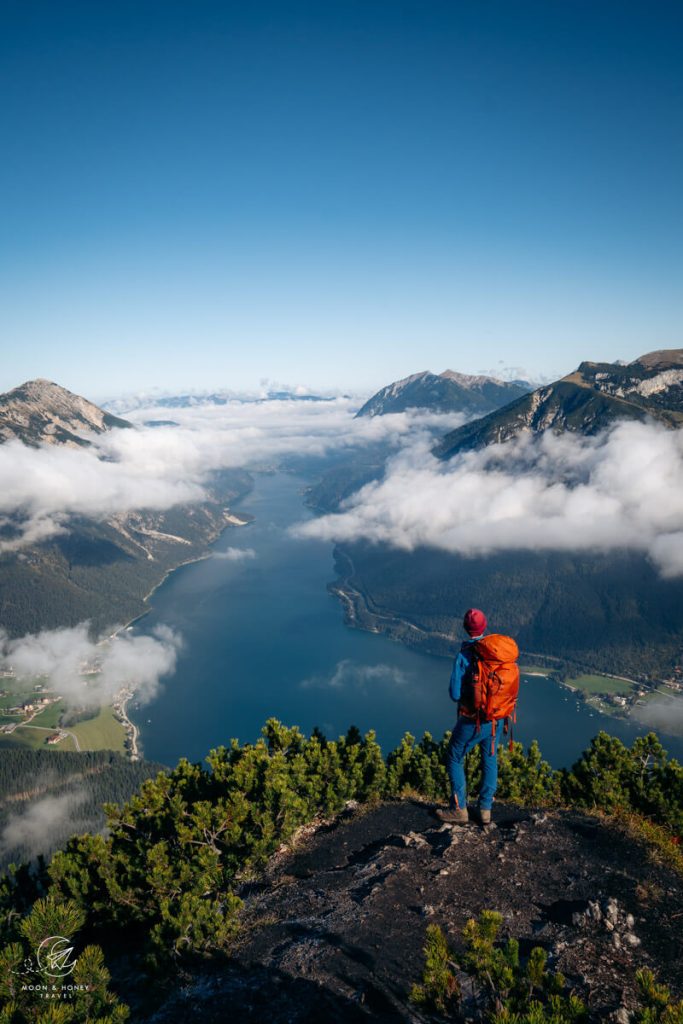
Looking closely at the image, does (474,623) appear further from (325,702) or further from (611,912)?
(325,702)

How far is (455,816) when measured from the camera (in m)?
→ 14.1

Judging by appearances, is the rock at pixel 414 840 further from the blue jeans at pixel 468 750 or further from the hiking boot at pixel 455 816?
the blue jeans at pixel 468 750

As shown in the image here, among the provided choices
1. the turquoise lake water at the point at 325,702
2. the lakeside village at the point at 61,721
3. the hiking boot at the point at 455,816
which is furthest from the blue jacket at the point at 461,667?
Result: the lakeside village at the point at 61,721

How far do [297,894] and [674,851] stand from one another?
966 cm

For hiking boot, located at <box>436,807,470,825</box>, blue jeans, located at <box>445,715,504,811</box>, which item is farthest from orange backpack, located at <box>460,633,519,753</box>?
→ hiking boot, located at <box>436,807,470,825</box>

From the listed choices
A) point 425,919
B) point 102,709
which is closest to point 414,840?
point 425,919

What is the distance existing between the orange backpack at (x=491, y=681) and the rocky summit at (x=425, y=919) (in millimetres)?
4188

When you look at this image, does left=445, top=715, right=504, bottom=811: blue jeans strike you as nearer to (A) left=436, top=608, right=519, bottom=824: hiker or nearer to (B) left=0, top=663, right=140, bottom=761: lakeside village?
(A) left=436, top=608, right=519, bottom=824: hiker

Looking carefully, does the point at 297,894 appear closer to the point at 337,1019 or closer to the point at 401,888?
the point at 401,888

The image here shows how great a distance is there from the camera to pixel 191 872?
14852 millimetres

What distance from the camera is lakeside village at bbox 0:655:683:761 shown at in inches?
5653

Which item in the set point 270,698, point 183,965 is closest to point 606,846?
point 183,965

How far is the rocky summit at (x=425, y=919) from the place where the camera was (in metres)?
9.16

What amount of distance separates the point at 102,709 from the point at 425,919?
179 meters
